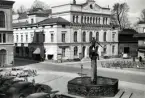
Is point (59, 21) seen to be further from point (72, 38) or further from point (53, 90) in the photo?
point (53, 90)

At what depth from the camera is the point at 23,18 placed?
6044 cm

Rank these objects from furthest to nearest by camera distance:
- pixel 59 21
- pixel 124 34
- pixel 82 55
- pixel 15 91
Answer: pixel 124 34 < pixel 82 55 < pixel 59 21 < pixel 15 91

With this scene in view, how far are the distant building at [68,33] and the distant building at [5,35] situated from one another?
1021cm

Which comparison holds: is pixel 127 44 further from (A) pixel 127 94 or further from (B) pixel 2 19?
(A) pixel 127 94

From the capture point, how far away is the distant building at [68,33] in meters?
46.0

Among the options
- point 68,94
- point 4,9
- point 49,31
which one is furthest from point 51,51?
point 68,94

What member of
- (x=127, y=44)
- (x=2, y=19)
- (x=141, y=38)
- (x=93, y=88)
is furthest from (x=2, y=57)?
(x=127, y=44)

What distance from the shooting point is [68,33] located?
46.8 meters

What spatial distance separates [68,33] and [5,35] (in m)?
14.0

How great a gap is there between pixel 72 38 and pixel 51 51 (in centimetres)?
511

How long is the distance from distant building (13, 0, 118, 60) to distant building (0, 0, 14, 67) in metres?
10.2

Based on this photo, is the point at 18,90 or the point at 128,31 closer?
the point at 18,90

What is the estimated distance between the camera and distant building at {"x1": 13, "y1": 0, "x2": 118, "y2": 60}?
46047 millimetres

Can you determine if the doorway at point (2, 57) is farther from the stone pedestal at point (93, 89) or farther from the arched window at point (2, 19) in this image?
the stone pedestal at point (93, 89)
